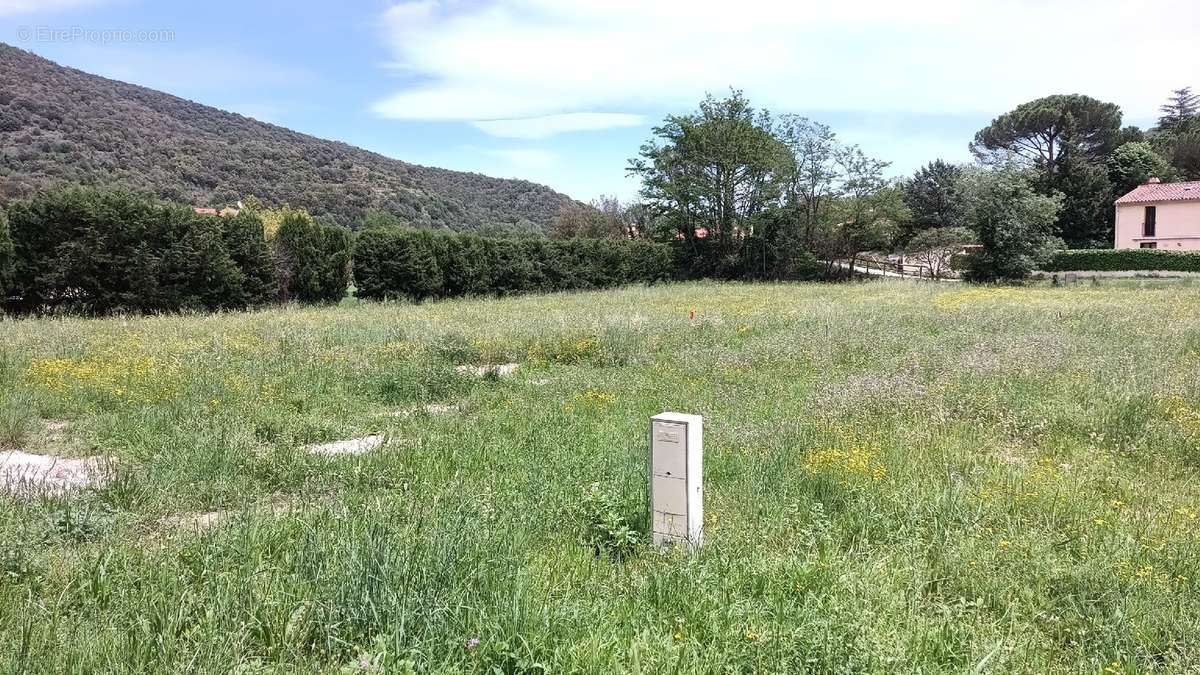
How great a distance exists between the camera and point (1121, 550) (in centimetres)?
337

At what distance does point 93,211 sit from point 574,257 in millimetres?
15710

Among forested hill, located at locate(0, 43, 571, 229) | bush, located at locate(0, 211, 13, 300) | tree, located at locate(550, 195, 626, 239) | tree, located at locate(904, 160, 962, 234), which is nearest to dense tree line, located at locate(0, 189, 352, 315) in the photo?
bush, located at locate(0, 211, 13, 300)

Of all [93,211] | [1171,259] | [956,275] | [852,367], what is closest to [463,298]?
[93,211]

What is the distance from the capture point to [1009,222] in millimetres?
26438

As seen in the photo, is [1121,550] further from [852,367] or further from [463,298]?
[463,298]

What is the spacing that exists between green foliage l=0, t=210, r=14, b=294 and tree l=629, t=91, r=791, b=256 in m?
24.3

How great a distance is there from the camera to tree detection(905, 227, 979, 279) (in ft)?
99.3

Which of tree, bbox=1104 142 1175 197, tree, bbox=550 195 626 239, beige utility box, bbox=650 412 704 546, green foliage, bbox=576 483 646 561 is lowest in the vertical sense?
green foliage, bbox=576 483 646 561

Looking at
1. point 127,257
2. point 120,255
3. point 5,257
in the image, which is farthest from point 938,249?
point 5,257

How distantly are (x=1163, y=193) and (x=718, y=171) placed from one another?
2658 centimetres

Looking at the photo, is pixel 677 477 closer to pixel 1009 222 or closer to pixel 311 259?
pixel 311 259

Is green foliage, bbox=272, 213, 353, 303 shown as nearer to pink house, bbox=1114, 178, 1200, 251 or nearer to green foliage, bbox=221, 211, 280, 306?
green foliage, bbox=221, 211, 280, 306

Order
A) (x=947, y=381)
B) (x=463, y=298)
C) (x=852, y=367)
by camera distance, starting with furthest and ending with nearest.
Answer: (x=463, y=298) → (x=852, y=367) → (x=947, y=381)

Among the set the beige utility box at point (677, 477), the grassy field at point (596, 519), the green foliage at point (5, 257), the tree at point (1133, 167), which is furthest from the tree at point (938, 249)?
the green foliage at point (5, 257)
